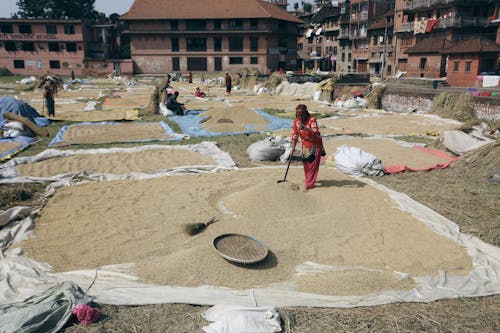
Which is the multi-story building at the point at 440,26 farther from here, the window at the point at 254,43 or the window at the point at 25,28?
the window at the point at 25,28

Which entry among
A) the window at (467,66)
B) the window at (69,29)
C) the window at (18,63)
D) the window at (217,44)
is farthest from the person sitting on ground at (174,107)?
the window at (18,63)

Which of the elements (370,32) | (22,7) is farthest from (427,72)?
(22,7)

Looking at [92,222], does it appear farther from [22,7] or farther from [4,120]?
[22,7]

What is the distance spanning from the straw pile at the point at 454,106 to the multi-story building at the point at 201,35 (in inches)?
1228

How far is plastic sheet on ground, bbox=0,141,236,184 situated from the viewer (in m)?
7.01

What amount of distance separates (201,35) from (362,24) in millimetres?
19740

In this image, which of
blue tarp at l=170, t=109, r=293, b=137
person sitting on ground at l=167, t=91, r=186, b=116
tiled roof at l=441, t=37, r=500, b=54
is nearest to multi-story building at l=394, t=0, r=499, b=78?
tiled roof at l=441, t=37, r=500, b=54

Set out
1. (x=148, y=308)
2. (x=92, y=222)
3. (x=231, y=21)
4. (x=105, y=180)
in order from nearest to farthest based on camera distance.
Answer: (x=148, y=308)
(x=92, y=222)
(x=105, y=180)
(x=231, y=21)

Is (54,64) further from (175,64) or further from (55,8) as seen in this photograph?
(55,8)

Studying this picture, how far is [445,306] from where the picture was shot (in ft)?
11.7

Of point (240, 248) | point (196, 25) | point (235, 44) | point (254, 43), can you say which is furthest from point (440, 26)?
point (240, 248)

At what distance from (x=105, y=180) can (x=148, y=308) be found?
4.04 metres

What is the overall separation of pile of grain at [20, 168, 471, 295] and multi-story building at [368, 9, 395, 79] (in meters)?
40.1

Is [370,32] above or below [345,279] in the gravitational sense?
above
